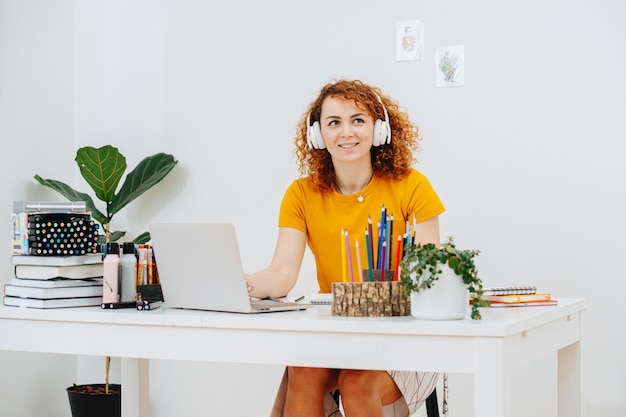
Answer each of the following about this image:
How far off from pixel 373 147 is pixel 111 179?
1.48 metres

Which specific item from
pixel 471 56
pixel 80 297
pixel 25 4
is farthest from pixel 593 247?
pixel 25 4

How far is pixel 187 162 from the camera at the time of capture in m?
3.63

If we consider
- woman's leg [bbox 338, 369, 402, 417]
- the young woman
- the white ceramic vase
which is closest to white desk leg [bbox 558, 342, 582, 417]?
the young woman

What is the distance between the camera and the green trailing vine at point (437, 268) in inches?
60.4

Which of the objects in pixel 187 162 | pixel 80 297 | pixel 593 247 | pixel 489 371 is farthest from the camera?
pixel 187 162

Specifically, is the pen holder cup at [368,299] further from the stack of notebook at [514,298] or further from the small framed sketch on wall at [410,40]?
the small framed sketch on wall at [410,40]

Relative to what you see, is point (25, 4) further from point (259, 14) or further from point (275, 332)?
point (275, 332)

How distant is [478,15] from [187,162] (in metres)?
1.39

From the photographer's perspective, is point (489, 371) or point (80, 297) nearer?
point (489, 371)

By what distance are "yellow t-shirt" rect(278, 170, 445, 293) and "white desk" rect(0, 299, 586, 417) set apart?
478 mm

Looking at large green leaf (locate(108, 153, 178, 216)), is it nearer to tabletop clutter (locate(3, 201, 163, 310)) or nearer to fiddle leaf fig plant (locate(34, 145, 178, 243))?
fiddle leaf fig plant (locate(34, 145, 178, 243))

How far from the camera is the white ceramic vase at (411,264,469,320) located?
153cm

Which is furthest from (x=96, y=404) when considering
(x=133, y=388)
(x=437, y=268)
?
(x=437, y=268)

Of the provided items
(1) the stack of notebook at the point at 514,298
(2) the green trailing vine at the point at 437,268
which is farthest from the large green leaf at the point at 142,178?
(2) the green trailing vine at the point at 437,268
